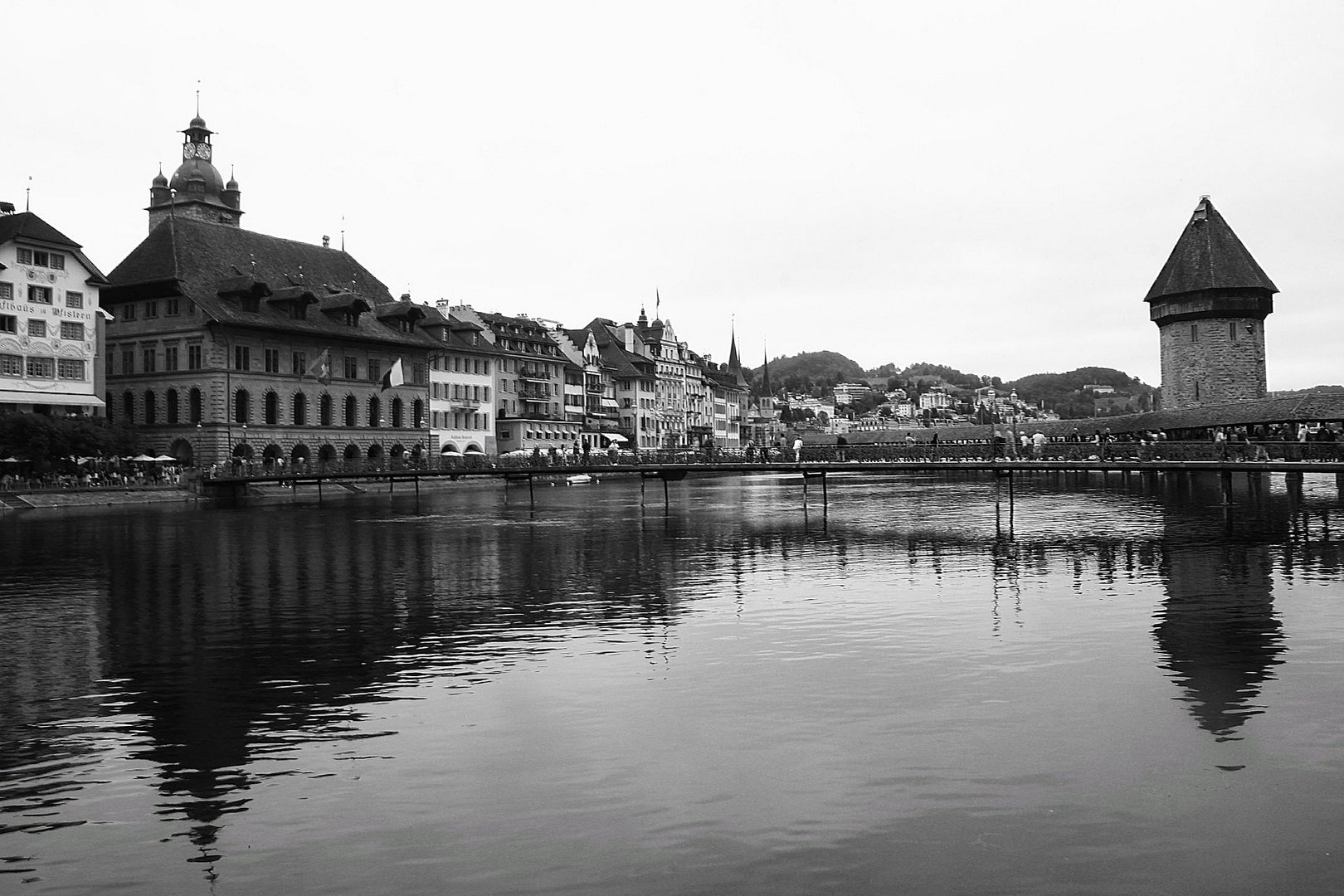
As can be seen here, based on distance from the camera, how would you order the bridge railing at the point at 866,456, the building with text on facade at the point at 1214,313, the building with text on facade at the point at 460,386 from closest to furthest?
the bridge railing at the point at 866,456 → the building with text on facade at the point at 1214,313 → the building with text on facade at the point at 460,386

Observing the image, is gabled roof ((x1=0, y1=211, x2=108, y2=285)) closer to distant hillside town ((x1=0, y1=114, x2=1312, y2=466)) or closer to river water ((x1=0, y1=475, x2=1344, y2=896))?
distant hillside town ((x1=0, y1=114, x2=1312, y2=466))

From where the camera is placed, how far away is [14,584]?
33844mm

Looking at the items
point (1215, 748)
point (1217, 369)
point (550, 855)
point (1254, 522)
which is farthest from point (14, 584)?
point (1217, 369)

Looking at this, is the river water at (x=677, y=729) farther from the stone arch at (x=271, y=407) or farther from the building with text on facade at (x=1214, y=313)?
the building with text on facade at (x=1214, y=313)

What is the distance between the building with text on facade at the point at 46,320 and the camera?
Answer: 7656cm

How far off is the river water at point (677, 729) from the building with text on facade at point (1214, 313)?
64682 millimetres

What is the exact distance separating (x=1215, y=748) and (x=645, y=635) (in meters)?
11.7

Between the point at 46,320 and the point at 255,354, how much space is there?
48.6 feet

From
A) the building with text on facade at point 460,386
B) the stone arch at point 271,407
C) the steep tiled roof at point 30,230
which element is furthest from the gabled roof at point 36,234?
the building with text on facade at point 460,386

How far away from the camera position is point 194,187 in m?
122

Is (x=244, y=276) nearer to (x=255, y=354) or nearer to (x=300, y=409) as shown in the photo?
(x=255, y=354)

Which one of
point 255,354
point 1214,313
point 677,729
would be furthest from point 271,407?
point 677,729

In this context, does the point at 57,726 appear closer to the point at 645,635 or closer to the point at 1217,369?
the point at 645,635

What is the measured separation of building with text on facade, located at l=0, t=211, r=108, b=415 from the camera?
76.6m
